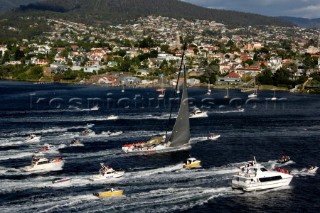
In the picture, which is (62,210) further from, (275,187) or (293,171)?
(293,171)

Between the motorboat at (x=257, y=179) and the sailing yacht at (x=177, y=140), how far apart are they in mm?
15091

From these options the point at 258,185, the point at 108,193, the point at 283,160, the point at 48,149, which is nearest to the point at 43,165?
the point at 48,149

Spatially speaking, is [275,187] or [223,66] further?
[223,66]

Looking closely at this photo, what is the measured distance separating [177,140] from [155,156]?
443 cm

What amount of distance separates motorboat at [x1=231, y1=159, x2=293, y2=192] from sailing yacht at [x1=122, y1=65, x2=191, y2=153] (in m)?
15.1

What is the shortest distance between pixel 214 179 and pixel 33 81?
155m

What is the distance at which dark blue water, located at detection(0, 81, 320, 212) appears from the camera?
42.8m

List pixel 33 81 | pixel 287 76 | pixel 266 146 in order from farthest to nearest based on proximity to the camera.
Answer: pixel 33 81 → pixel 287 76 → pixel 266 146

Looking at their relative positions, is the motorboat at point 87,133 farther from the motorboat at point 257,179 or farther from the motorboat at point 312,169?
the motorboat at point 312,169

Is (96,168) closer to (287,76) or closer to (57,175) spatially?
(57,175)

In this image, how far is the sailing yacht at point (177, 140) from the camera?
200 feet

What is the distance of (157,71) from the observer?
19488 centimetres

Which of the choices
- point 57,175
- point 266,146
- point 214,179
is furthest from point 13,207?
point 266,146

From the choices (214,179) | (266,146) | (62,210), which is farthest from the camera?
(266,146)
